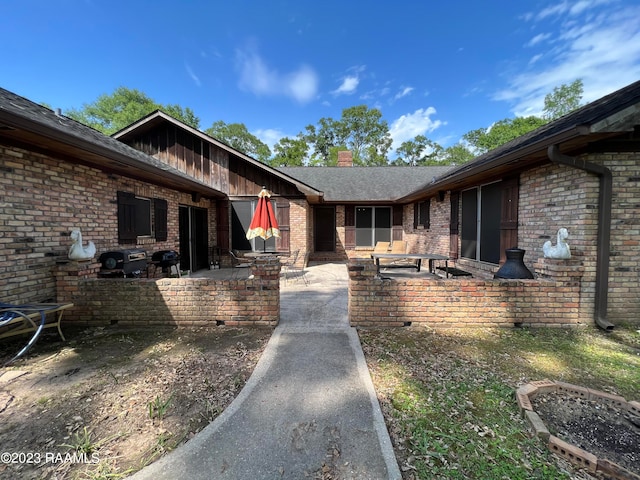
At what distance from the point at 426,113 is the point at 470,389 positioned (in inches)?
1303

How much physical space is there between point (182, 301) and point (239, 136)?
36.2m

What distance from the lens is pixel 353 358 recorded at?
307 centimetres

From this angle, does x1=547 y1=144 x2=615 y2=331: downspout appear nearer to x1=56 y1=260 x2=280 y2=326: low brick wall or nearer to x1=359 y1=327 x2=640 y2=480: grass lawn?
x1=359 y1=327 x2=640 y2=480: grass lawn

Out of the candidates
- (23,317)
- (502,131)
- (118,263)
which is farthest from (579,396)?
(502,131)

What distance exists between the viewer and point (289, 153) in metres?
33.5

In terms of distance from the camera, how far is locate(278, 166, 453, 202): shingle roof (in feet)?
38.1

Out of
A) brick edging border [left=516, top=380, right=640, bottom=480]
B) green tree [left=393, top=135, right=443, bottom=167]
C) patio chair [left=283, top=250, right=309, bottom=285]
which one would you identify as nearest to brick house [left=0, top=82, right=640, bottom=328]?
patio chair [left=283, top=250, right=309, bottom=285]

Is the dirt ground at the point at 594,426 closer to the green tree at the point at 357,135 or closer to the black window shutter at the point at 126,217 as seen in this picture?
the black window shutter at the point at 126,217

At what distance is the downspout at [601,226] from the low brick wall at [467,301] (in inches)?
11.3

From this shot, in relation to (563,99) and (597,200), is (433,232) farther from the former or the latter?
(563,99)

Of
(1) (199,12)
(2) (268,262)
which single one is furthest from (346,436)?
(1) (199,12)

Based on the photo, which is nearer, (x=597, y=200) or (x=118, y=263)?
(x=597, y=200)

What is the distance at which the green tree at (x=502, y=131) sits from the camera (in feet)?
95.6

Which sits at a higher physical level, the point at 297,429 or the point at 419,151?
the point at 419,151
